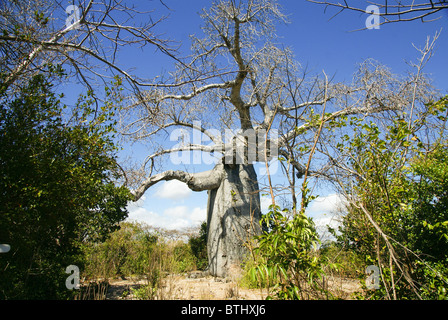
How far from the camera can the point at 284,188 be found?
2.69 m

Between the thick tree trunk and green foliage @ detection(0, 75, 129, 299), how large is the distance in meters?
3.94

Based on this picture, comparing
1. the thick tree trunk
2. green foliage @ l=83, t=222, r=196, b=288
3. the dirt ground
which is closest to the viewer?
the dirt ground

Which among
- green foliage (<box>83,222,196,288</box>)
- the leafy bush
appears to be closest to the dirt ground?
green foliage (<box>83,222,196,288</box>)

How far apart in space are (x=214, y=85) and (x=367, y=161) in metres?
4.73

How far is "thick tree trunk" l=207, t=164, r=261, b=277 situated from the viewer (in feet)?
24.4

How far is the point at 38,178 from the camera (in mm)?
3246

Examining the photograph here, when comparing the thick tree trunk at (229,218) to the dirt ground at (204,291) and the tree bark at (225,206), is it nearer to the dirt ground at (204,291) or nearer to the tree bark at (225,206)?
the tree bark at (225,206)

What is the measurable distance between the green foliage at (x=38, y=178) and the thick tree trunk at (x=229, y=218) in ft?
12.9

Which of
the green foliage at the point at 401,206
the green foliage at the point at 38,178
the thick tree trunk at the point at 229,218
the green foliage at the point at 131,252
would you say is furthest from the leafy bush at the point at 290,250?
the thick tree trunk at the point at 229,218

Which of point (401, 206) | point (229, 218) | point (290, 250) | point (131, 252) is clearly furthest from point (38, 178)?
point (131, 252)

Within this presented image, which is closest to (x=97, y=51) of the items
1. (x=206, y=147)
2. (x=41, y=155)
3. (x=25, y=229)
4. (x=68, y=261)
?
(x=41, y=155)

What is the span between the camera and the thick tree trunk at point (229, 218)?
7.43 meters

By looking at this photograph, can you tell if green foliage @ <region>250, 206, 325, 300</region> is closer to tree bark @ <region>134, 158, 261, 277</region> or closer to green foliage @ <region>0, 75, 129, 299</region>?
green foliage @ <region>0, 75, 129, 299</region>

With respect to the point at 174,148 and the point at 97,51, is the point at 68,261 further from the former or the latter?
the point at 174,148
